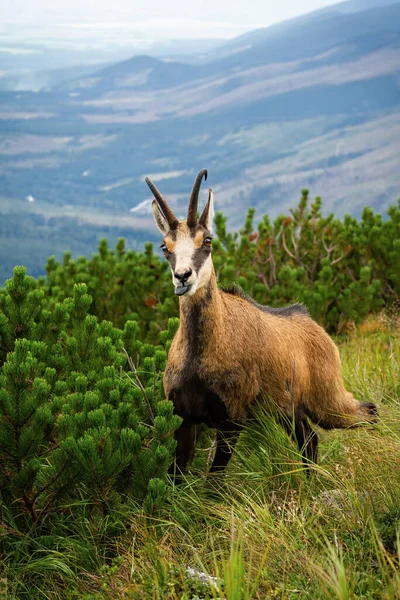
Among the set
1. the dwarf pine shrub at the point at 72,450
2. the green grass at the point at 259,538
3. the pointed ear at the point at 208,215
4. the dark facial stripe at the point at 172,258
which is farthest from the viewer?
the pointed ear at the point at 208,215

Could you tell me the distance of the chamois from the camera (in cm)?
512

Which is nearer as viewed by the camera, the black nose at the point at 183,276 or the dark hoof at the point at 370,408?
the black nose at the point at 183,276

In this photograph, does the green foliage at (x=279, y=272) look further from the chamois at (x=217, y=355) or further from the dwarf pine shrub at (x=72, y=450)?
the dwarf pine shrub at (x=72, y=450)

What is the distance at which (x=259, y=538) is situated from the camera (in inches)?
169

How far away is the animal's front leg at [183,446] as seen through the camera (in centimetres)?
534

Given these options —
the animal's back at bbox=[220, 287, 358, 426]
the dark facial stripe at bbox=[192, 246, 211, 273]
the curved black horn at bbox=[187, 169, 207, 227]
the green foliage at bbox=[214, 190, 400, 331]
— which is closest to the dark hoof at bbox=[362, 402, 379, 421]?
the animal's back at bbox=[220, 287, 358, 426]

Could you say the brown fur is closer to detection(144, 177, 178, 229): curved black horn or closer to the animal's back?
the animal's back

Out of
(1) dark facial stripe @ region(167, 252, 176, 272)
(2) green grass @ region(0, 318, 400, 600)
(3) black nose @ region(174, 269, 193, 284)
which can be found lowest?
(2) green grass @ region(0, 318, 400, 600)

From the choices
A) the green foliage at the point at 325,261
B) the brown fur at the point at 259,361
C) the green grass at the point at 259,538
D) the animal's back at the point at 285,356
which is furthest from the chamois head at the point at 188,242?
the green foliage at the point at 325,261

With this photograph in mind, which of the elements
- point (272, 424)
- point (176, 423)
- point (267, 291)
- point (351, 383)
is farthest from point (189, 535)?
point (267, 291)

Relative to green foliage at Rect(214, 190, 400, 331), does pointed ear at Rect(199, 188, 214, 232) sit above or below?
above

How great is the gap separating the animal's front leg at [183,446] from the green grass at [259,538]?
0.11 metres

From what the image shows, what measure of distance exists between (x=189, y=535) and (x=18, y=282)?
2.50 metres

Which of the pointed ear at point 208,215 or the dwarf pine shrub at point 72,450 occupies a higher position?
the pointed ear at point 208,215
